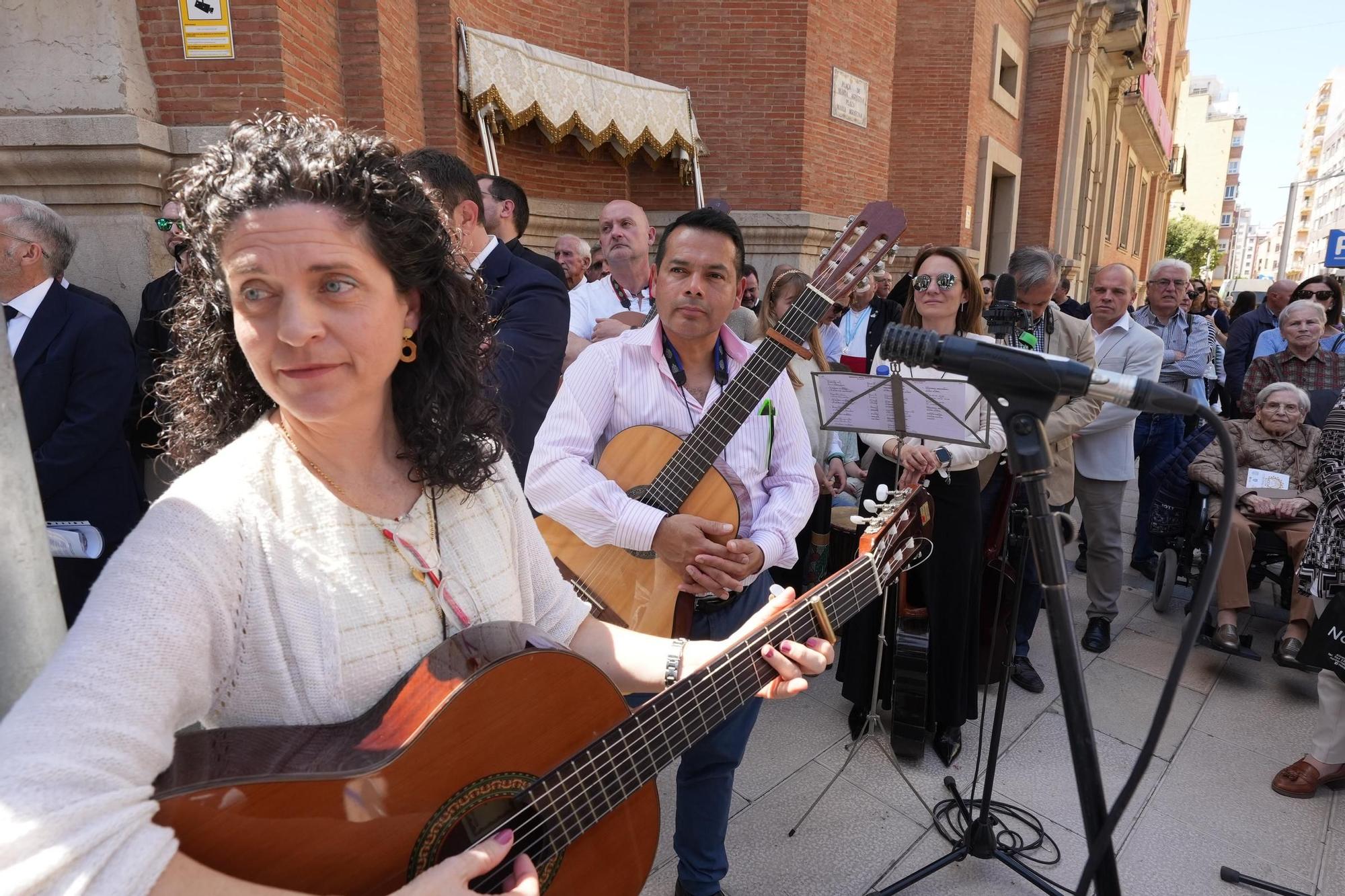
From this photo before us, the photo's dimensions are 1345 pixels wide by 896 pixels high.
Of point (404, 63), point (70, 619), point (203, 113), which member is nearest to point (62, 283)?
point (70, 619)

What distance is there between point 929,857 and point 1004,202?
16.3 m

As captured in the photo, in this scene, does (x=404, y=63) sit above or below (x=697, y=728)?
above

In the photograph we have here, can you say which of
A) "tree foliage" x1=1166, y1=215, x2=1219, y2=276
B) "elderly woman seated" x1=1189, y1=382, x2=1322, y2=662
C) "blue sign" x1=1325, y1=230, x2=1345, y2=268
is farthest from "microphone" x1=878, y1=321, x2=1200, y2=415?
"tree foliage" x1=1166, y1=215, x2=1219, y2=276

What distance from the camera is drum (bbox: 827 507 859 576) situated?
3.89 metres

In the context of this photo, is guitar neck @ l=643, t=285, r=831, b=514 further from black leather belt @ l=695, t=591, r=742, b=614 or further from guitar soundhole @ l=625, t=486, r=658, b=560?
black leather belt @ l=695, t=591, r=742, b=614

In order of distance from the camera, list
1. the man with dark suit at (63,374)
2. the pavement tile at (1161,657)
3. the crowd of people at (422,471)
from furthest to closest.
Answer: the pavement tile at (1161,657), the man with dark suit at (63,374), the crowd of people at (422,471)

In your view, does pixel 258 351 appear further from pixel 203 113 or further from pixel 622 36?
pixel 622 36

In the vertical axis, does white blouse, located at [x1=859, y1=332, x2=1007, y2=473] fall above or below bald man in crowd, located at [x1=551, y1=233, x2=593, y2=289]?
below

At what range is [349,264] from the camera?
1.15 m

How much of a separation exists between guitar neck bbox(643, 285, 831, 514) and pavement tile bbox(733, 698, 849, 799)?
1574 mm

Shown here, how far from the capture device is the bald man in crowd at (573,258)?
5.93 metres

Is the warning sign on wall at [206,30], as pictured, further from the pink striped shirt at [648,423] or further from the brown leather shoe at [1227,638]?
the brown leather shoe at [1227,638]

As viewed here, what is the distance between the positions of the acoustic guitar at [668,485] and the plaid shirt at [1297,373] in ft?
14.9

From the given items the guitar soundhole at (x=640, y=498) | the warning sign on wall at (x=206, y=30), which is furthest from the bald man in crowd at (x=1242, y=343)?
the warning sign on wall at (x=206, y=30)
